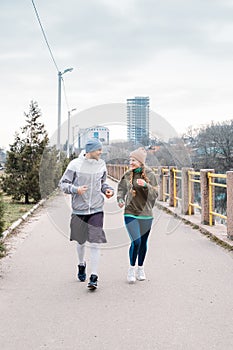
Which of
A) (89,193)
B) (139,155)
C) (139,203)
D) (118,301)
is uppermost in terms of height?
(139,155)

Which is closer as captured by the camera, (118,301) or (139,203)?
(118,301)

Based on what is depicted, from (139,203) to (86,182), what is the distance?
2.41ft

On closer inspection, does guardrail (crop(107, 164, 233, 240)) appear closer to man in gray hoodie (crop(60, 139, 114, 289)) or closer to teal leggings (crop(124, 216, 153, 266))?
teal leggings (crop(124, 216, 153, 266))

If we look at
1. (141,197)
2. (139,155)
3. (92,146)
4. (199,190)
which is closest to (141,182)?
(141,197)

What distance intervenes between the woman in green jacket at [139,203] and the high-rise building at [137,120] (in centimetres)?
1007

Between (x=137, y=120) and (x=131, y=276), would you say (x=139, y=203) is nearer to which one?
(x=131, y=276)

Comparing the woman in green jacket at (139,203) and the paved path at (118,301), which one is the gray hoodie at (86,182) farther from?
the paved path at (118,301)

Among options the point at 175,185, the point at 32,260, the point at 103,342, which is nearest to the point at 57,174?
the point at 175,185

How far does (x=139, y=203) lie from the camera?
6070 millimetres

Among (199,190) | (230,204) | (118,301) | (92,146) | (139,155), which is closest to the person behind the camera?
(118,301)

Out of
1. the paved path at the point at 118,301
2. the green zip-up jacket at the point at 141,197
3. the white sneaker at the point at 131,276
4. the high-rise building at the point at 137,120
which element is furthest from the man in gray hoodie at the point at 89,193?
the high-rise building at the point at 137,120

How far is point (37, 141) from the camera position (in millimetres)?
19078

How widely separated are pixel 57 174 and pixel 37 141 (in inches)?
249

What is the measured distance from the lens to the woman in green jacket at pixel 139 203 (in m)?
6.06
